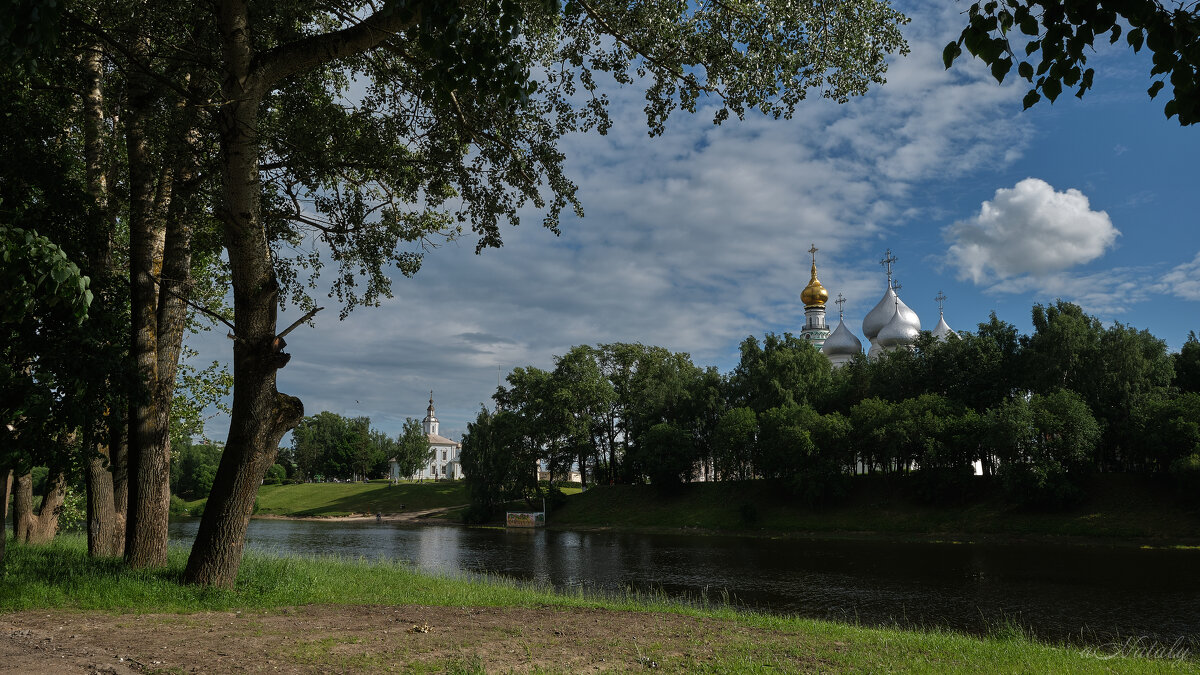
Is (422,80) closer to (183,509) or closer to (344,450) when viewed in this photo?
(183,509)

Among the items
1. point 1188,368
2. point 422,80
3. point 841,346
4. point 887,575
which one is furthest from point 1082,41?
point 841,346

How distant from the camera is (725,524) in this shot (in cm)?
4853

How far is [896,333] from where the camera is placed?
6431cm

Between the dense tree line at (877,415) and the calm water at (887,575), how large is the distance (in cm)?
768

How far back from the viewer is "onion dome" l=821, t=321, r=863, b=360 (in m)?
70.2

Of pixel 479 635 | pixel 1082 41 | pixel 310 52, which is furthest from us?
pixel 310 52

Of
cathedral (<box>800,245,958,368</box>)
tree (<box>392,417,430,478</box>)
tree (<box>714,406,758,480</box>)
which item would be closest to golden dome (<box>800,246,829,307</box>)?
cathedral (<box>800,245,958,368</box>)

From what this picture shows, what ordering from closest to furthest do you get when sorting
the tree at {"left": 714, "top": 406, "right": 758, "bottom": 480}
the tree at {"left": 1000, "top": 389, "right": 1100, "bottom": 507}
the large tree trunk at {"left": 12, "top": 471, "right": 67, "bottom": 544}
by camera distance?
the large tree trunk at {"left": 12, "top": 471, "right": 67, "bottom": 544}
the tree at {"left": 1000, "top": 389, "right": 1100, "bottom": 507}
the tree at {"left": 714, "top": 406, "right": 758, "bottom": 480}

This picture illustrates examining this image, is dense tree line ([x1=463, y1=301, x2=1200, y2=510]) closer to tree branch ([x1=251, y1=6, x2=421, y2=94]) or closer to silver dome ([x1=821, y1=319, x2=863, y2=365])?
silver dome ([x1=821, y1=319, x2=863, y2=365])

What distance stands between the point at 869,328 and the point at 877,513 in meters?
27.9

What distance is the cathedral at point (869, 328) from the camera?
64562 millimetres

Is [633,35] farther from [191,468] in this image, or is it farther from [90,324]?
[191,468]

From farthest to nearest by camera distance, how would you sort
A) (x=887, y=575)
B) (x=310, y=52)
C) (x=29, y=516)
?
(x=887, y=575), (x=29, y=516), (x=310, y=52)

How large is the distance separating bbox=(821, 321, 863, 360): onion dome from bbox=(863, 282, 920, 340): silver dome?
151cm
